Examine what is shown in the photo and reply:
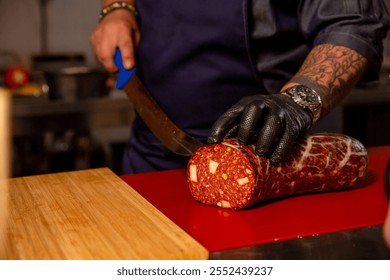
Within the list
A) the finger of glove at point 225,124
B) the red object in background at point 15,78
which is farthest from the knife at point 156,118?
the red object in background at point 15,78

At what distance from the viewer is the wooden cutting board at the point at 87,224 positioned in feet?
2.45

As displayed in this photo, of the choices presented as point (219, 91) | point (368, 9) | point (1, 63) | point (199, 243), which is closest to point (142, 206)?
point (199, 243)

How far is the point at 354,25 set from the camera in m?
1.17

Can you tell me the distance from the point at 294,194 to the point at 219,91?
447mm

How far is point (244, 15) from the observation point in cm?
128

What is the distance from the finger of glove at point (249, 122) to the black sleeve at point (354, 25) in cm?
35

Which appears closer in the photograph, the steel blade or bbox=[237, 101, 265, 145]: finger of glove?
bbox=[237, 101, 265, 145]: finger of glove

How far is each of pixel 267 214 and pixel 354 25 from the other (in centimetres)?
50

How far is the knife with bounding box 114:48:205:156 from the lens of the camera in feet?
3.91

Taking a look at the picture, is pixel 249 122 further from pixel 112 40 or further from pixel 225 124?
pixel 112 40

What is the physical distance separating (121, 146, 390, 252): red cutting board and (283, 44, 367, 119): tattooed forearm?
18cm

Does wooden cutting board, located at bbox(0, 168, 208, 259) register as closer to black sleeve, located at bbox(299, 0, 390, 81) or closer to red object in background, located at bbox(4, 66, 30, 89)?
black sleeve, located at bbox(299, 0, 390, 81)

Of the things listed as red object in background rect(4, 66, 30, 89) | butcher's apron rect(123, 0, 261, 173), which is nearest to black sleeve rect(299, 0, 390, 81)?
butcher's apron rect(123, 0, 261, 173)

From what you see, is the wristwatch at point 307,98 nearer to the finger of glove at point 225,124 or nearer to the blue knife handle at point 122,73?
the finger of glove at point 225,124
